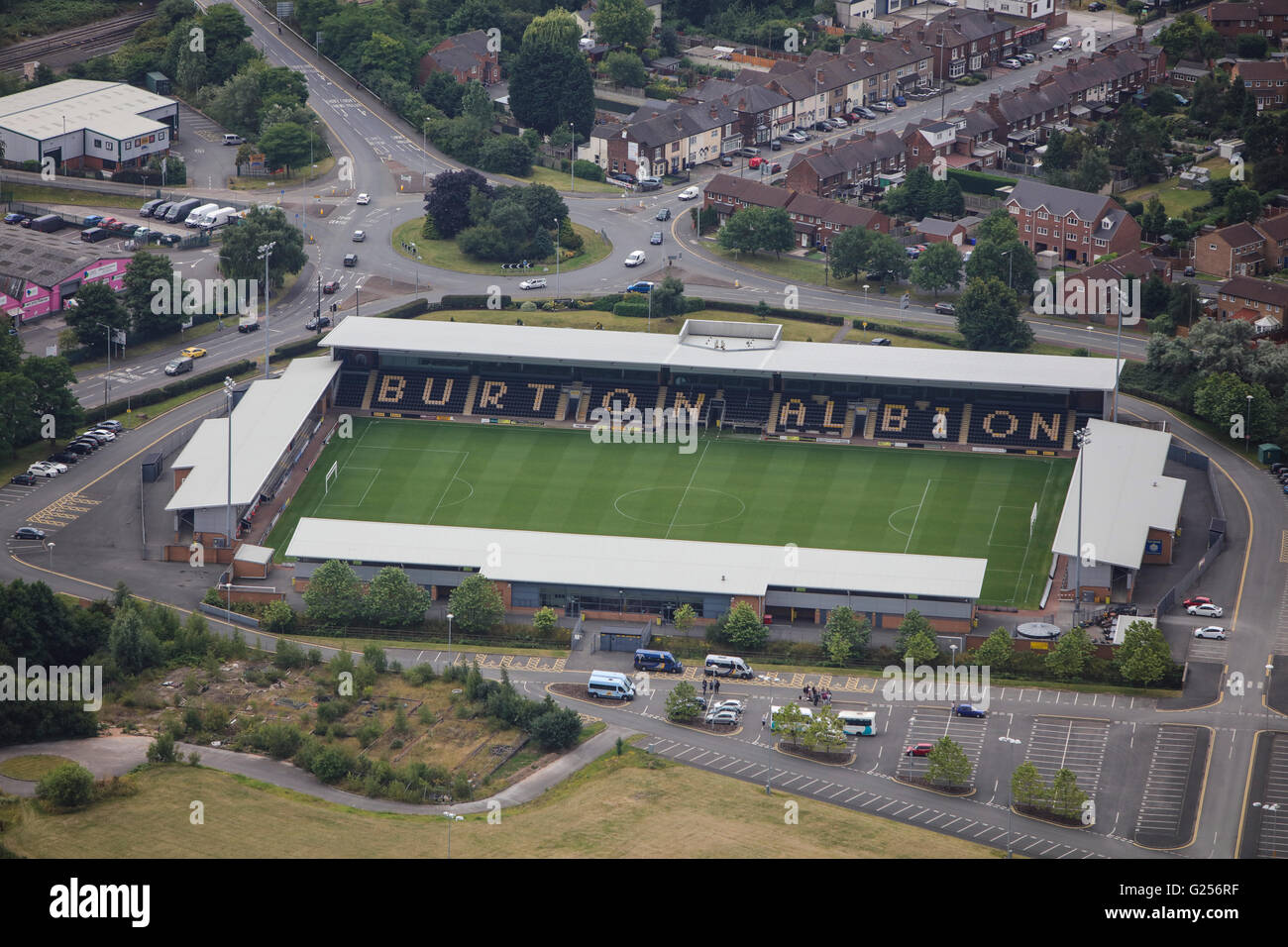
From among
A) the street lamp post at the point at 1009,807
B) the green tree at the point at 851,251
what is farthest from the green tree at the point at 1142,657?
the green tree at the point at 851,251

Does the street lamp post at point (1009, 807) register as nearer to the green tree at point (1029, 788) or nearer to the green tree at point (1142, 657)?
the green tree at point (1029, 788)

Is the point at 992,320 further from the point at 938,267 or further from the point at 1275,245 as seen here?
the point at 1275,245

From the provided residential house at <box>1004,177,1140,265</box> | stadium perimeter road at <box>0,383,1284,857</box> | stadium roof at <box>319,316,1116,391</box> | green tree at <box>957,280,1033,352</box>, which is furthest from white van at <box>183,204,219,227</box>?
residential house at <box>1004,177,1140,265</box>

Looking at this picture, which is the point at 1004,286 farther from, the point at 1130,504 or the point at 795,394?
the point at 1130,504

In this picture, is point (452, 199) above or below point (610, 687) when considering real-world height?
above

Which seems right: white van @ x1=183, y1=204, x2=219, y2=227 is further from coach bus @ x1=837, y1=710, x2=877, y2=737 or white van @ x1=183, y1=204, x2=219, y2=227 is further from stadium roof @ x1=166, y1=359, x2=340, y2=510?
coach bus @ x1=837, y1=710, x2=877, y2=737

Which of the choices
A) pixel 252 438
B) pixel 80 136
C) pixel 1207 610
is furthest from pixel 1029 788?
pixel 80 136
